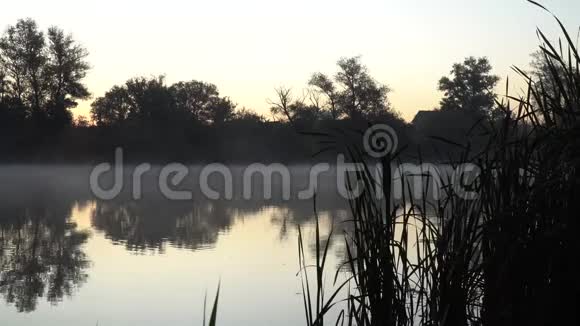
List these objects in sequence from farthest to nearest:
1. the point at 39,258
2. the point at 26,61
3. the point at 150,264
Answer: the point at 26,61 → the point at 39,258 → the point at 150,264

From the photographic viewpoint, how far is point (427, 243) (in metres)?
1.99

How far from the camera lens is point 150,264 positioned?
5305 millimetres

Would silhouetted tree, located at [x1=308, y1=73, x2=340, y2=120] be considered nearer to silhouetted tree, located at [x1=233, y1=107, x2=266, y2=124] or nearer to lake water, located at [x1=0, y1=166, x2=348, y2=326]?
silhouetted tree, located at [x1=233, y1=107, x2=266, y2=124]

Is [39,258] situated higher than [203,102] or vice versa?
[203,102]

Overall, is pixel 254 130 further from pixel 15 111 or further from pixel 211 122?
pixel 15 111

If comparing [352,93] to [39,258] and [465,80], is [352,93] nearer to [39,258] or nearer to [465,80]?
[465,80]

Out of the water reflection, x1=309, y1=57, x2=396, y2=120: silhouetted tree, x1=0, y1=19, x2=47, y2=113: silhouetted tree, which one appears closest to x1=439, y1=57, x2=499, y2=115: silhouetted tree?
x1=309, y1=57, x2=396, y2=120: silhouetted tree

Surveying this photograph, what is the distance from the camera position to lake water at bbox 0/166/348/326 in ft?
12.3

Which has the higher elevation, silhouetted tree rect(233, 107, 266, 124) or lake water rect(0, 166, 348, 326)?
silhouetted tree rect(233, 107, 266, 124)

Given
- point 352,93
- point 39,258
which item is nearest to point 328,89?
point 352,93

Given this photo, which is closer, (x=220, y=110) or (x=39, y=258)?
(x=39, y=258)

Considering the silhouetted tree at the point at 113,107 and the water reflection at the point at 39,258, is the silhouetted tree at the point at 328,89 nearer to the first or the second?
the silhouetted tree at the point at 113,107

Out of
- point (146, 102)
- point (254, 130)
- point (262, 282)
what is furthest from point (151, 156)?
point (262, 282)

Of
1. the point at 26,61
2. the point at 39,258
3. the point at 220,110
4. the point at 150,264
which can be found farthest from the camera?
the point at 220,110
